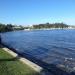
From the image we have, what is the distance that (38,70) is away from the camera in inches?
561

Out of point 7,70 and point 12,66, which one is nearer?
point 7,70

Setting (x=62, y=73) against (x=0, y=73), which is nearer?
(x=0, y=73)

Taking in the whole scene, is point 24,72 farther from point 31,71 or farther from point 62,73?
point 62,73

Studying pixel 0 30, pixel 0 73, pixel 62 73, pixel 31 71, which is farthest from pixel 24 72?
pixel 0 30

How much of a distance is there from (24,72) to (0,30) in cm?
17225

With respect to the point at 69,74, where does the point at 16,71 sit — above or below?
above

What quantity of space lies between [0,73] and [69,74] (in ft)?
21.4

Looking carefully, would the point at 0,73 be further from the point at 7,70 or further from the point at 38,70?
the point at 38,70

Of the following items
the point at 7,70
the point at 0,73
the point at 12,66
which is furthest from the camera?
the point at 12,66

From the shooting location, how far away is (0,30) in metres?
182

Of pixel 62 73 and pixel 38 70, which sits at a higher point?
pixel 38 70

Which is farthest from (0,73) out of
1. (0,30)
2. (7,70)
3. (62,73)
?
(0,30)

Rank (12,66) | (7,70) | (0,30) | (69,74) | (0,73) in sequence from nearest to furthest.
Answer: (0,73) < (7,70) < (12,66) < (69,74) < (0,30)

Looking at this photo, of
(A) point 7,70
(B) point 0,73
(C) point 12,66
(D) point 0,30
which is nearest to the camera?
(B) point 0,73
